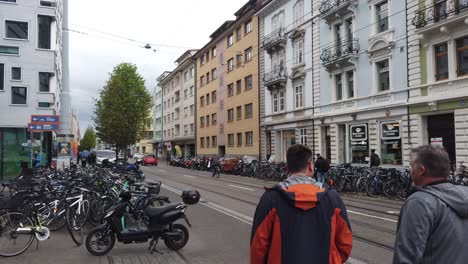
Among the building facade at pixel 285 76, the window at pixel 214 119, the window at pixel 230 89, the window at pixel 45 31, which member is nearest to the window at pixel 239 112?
the window at pixel 230 89

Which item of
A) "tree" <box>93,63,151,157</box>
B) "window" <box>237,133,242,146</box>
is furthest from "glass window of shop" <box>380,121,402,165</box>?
"tree" <box>93,63,151,157</box>

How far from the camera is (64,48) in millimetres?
17938

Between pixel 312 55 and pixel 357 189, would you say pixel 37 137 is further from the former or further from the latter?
pixel 357 189

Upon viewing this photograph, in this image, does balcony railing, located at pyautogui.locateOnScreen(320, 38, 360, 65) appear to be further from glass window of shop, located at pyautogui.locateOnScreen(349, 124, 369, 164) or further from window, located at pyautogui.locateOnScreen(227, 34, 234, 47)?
window, located at pyautogui.locateOnScreen(227, 34, 234, 47)

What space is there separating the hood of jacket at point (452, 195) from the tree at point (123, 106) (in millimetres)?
49061

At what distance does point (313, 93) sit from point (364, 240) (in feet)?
70.7

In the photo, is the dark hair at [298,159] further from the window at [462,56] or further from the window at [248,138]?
the window at [248,138]

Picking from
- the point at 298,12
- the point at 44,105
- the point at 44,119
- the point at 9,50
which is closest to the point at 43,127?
the point at 44,119

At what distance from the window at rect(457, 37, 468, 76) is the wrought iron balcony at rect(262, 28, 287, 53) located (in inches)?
648

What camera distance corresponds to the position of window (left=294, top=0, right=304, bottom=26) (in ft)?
103

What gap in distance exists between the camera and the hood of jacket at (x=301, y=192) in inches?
108

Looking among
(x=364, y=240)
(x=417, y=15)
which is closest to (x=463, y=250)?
(x=364, y=240)

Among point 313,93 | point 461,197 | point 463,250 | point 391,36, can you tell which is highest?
point 391,36

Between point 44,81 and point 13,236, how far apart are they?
24.3 meters
